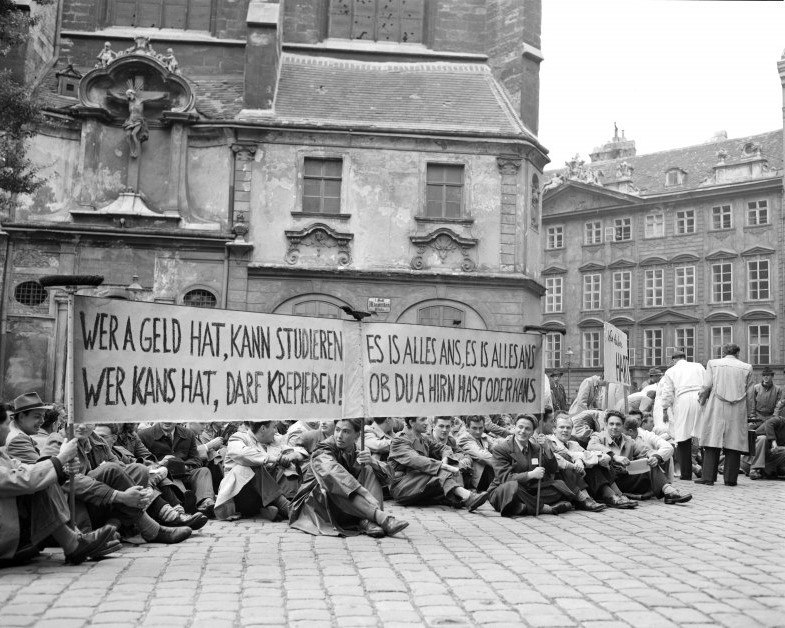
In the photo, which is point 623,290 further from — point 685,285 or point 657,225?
point 657,225

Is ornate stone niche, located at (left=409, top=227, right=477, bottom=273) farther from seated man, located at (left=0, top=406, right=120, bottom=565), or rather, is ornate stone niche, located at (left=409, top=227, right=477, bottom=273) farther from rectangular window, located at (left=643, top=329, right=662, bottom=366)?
rectangular window, located at (left=643, top=329, right=662, bottom=366)

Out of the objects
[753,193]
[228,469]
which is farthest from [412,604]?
[753,193]

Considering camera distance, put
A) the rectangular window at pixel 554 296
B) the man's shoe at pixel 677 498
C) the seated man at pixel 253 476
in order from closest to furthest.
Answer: the seated man at pixel 253 476 → the man's shoe at pixel 677 498 → the rectangular window at pixel 554 296

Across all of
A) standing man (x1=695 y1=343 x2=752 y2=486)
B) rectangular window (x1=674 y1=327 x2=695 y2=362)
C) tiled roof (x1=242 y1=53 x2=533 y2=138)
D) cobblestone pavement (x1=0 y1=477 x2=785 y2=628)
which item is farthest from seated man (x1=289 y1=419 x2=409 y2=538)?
rectangular window (x1=674 y1=327 x2=695 y2=362)

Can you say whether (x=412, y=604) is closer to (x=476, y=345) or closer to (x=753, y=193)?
(x=476, y=345)

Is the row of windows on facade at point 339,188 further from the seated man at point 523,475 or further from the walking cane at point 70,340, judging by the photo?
the walking cane at point 70,340

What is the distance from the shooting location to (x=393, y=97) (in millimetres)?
26953

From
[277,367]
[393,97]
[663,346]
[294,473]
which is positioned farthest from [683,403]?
[663,346]

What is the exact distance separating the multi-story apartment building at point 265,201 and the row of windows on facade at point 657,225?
26031mm

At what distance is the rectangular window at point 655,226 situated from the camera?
52094 millimetres

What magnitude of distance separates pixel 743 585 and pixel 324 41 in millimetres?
24692

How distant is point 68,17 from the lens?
27281 mm

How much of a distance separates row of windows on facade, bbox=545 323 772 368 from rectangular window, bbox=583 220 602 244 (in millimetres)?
5179

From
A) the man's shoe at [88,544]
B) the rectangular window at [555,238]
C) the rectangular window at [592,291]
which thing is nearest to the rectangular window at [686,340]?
the rectangular window at [592,291]
